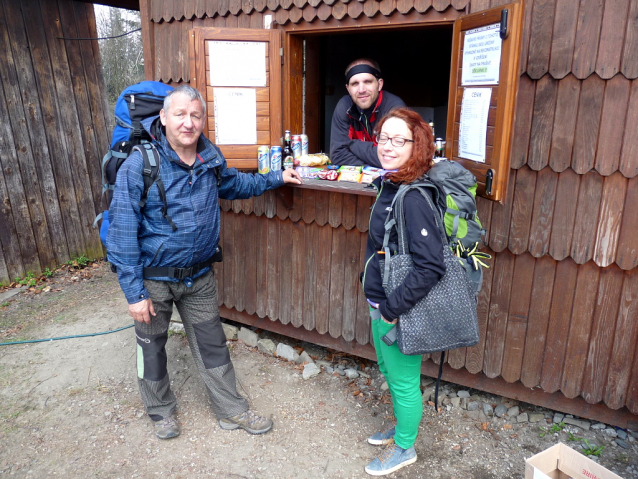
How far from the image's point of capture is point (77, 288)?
233 inches

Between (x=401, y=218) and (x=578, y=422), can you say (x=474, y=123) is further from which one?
(x=578, y=422)

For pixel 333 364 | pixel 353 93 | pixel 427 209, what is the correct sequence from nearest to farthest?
pixel 427 209
pixel 353 93
pixel 333 364

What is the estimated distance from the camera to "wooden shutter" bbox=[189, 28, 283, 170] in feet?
10.9

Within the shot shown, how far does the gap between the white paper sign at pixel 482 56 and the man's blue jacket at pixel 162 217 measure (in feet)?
4.97

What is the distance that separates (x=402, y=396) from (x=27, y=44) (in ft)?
19.0

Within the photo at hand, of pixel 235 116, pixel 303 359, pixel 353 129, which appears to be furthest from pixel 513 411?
pixel 235 116

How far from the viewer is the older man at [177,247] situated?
8.99 ft

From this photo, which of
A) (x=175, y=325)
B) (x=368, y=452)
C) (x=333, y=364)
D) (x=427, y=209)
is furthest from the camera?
(x=175, y=325)

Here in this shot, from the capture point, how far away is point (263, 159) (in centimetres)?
348

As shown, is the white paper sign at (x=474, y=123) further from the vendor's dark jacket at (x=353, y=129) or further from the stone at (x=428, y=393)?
the stone at (x=428, y=393)

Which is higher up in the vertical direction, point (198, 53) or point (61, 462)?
point (198, 53)

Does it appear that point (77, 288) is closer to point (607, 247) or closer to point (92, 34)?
point (92, 34)

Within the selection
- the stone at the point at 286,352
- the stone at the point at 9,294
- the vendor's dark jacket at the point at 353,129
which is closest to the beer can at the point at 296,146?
the vendor's dark jacket at the point at 353,129

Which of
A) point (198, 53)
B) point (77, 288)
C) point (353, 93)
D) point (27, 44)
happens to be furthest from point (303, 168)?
point (27, 44)
